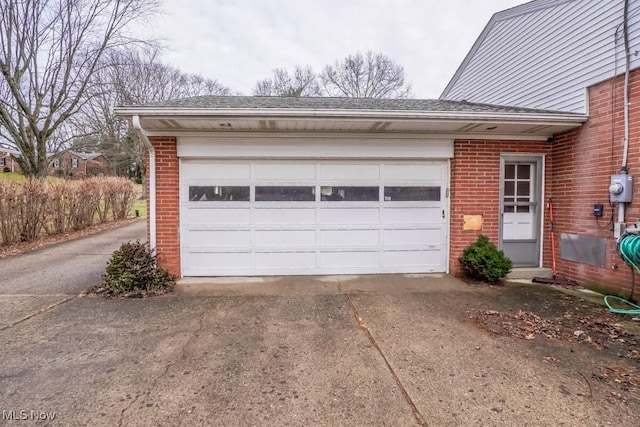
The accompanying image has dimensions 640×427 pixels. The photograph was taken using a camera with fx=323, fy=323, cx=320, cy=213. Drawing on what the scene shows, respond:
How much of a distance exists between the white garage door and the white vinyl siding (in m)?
2.44

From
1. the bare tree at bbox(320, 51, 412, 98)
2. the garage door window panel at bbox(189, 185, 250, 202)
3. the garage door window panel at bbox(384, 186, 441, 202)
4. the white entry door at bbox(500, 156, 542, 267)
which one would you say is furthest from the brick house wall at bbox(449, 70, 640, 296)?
the bare tree at bbox(320, 51, 412, 98)

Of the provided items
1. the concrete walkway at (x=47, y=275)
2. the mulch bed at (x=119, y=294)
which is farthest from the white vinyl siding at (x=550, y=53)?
the concrete walkway at (x=47, y=275)

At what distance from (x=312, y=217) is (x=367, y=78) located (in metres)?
21.9

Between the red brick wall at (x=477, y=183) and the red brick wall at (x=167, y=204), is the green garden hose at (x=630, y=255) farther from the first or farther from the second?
the red brick wall at (x=167, y=204)

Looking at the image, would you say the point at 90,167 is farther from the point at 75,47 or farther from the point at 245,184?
the point at 245,184

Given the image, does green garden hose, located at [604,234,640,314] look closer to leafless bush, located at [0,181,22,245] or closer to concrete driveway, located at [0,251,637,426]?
concrete driveway, located at [0,251,637,426]

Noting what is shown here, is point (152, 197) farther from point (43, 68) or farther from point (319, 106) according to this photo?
point (43, 68)

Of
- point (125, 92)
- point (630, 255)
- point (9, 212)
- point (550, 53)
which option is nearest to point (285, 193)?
point (630, 255)

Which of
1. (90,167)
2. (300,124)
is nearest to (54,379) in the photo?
(300,124)

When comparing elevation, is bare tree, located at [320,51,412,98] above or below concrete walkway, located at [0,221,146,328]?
above

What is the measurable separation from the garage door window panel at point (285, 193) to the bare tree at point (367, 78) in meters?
20.2

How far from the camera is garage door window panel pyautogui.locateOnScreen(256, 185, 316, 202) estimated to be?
557 centimetres

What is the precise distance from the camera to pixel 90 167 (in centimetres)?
4047

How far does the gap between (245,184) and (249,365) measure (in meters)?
3.36
